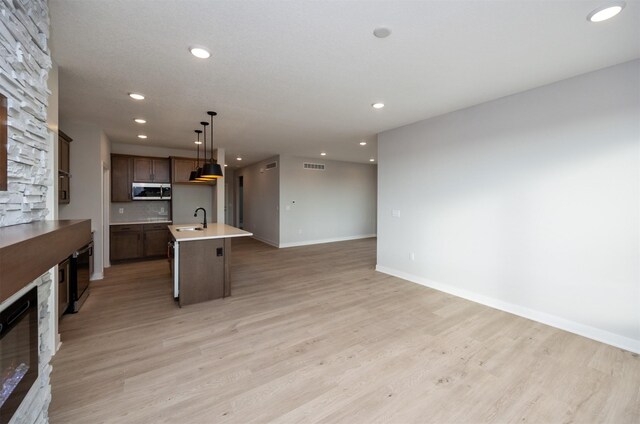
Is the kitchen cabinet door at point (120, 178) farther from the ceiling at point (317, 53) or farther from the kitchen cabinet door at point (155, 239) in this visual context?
the ceiling at point (317, 53)

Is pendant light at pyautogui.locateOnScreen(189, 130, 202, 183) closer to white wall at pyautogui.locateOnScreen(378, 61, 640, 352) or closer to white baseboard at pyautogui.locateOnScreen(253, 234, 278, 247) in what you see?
white baseboard at pyautogui.locateOnScreen(253, 234, 278, 247)

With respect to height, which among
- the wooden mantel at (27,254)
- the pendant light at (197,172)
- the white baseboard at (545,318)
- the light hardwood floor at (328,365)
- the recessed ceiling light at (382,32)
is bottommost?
the light hardwood floor at (328,365)

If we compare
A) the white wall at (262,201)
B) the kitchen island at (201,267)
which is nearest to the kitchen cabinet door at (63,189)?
the kitchen island at (201,267)

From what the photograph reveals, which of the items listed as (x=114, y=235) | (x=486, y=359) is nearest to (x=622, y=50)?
(x=486, y=359)

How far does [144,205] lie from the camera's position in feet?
20.9

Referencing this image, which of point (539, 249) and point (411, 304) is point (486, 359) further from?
point (539, 249)

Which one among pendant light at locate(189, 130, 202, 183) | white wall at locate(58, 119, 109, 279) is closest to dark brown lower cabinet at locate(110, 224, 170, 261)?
white wall at locate(58, 119, 109, 279)

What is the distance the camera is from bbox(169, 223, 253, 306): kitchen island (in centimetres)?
355

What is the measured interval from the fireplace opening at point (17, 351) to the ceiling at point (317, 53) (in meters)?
1.92

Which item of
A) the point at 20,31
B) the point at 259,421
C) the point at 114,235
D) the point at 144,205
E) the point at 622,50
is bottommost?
the point at 259,421

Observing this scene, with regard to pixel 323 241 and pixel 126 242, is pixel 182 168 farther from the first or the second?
pixel 323 241

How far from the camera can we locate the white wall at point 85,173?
4.34m

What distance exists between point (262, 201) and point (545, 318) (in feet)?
23.5

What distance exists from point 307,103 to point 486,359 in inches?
134
